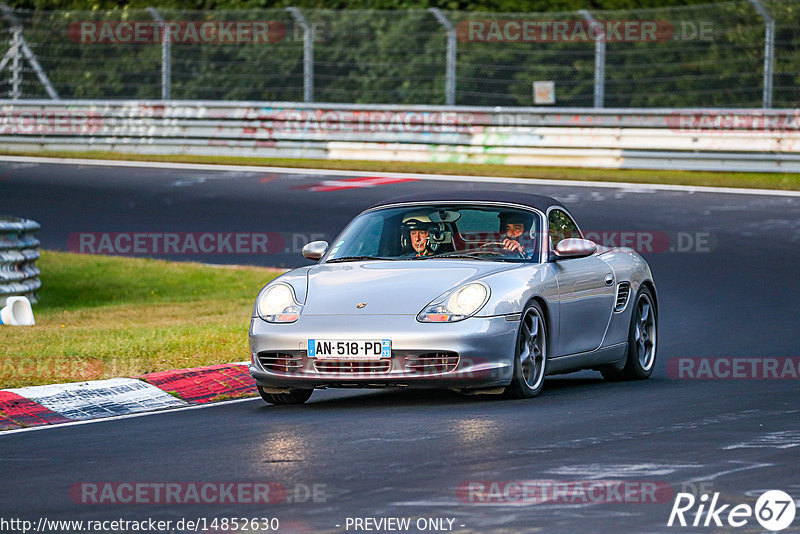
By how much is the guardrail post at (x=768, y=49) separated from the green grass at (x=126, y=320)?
30.4 ft

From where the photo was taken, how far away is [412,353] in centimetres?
880

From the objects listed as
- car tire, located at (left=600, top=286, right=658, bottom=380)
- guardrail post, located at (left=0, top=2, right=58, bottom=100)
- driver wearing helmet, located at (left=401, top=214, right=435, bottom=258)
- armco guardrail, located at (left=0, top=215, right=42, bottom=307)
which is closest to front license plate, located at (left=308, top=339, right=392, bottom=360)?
driver wearing helmet, located at (left=401, top=214, right=435, bottom=258)

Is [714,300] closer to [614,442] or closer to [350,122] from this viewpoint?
[614,442]

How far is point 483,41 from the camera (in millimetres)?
25953

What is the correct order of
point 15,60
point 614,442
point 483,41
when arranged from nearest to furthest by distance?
point 614,442 → point 483,41 → point 15,60

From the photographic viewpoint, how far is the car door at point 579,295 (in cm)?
988

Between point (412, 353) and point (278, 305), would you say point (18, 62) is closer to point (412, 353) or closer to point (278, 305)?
point (278, 305)

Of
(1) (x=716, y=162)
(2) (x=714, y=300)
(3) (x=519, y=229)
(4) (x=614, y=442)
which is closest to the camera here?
(4) (x=614, y=442)

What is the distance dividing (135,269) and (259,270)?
162 cm

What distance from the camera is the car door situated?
389 inches

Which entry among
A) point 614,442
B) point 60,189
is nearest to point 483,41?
point 60,189

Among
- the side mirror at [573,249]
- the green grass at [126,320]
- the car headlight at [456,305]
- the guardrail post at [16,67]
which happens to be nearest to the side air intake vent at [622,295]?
the side mirror at [573,249]

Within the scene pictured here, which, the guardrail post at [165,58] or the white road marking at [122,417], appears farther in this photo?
the guardrail post at [165,58]

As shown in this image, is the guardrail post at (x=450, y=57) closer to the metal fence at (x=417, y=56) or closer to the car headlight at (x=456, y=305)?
the metal fence at (x=417, y=56)
